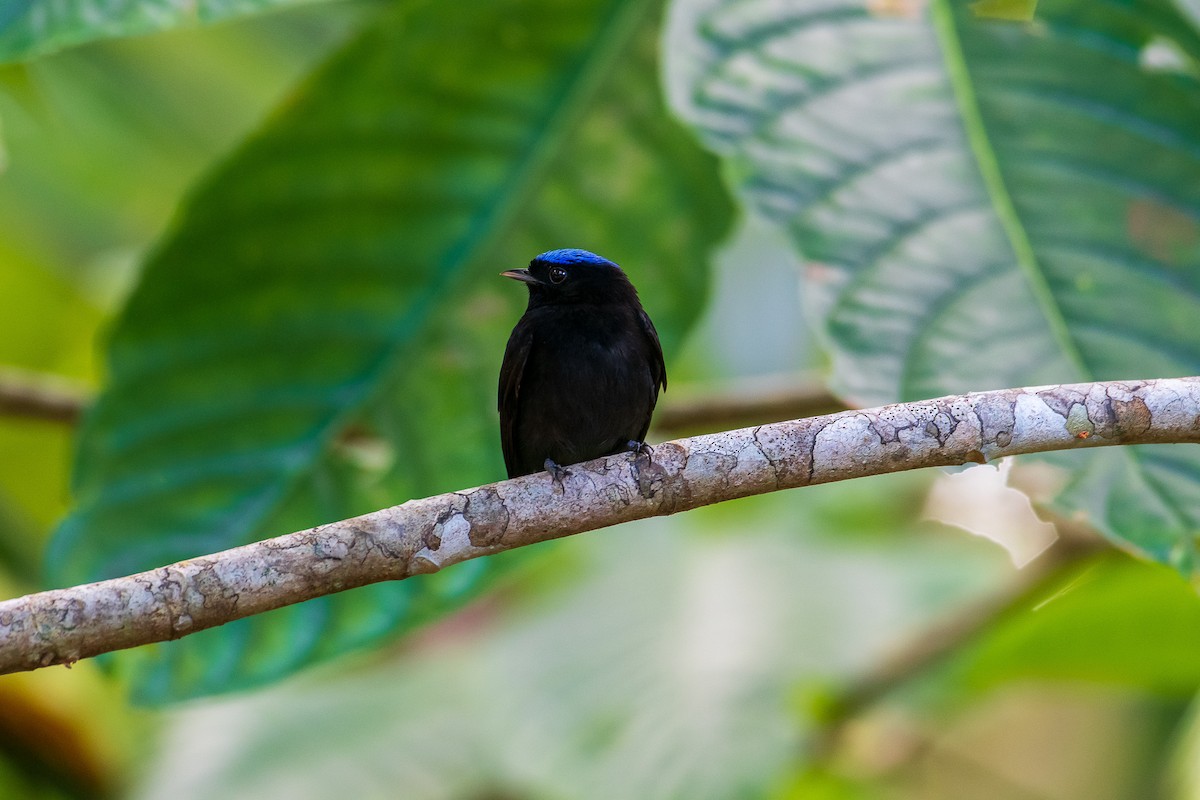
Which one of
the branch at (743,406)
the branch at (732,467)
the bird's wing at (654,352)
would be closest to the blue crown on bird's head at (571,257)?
the bird's wing at (654,352)

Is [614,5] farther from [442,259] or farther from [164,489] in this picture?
[164,489]

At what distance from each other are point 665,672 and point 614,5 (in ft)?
7.22

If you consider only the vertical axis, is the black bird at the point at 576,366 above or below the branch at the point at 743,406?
above

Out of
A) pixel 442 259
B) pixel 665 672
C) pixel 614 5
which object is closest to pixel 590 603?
pixel 665 672

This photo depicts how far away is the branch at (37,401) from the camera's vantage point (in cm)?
382

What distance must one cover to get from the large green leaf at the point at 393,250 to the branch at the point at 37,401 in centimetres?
55

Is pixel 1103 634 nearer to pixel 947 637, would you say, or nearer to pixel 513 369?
pixel 947 637

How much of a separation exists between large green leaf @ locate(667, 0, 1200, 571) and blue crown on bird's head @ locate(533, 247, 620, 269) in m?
0.65

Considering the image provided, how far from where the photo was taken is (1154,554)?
8.41 ft

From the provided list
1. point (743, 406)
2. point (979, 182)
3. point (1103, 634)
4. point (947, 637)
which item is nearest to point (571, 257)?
point (743, 406)

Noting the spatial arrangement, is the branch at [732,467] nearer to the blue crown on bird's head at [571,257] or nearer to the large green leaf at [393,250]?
the large green leaf at [393,250]

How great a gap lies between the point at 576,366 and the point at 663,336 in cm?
25

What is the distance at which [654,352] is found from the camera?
352 centimetres

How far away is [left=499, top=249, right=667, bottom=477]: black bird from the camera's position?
11.3ft
